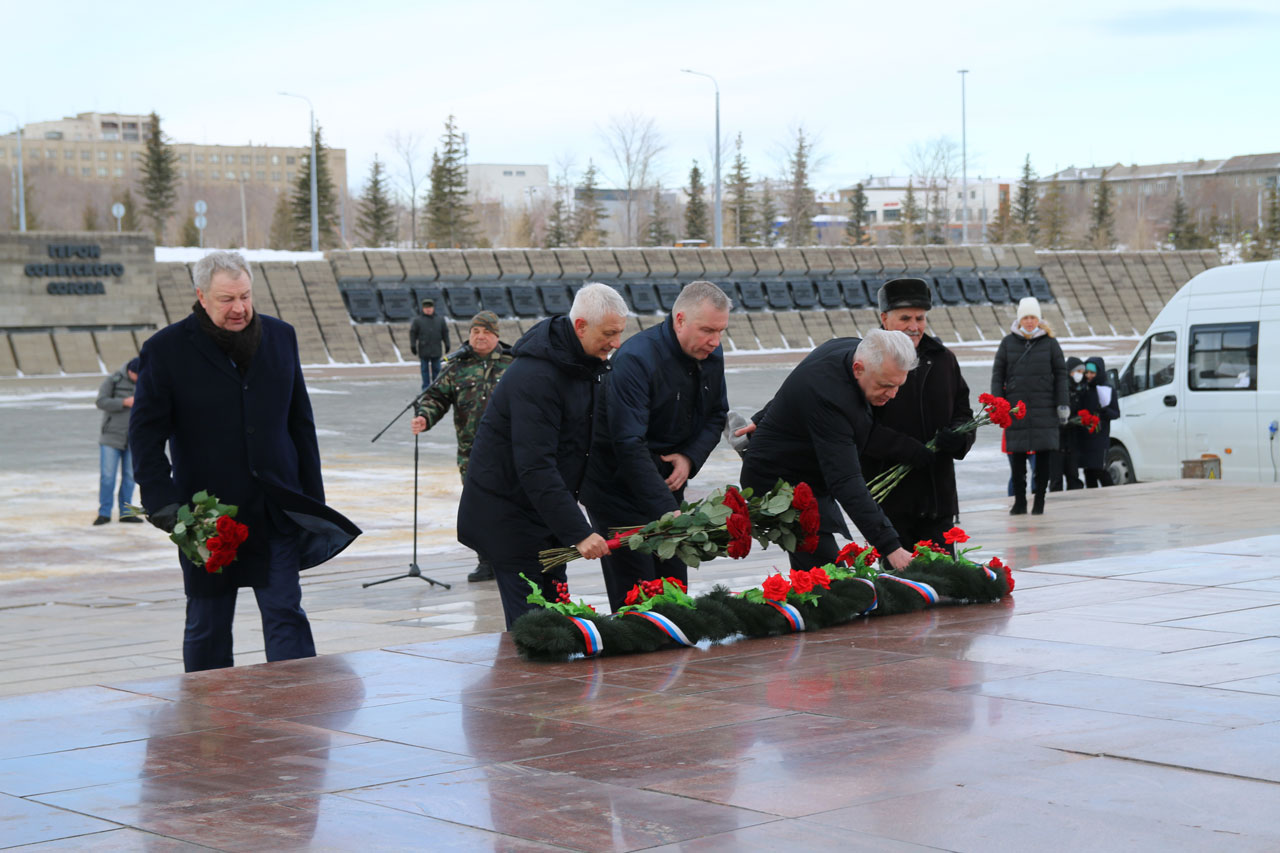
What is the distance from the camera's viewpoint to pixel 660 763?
4.46 meters

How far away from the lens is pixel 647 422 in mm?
6445

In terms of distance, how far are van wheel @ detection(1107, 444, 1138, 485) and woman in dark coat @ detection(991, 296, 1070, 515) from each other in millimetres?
3487

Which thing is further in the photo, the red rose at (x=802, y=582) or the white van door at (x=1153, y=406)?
the white van door at (x=1153, y=406)

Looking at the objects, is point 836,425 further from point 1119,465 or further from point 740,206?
point 740,206

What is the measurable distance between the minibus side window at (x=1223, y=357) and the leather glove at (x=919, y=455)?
8771 mm

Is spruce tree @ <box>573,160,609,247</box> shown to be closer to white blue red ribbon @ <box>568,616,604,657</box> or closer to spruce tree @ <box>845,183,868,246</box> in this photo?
spruce tree @ <box>845,183,868,246</box>

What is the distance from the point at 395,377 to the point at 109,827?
30126 millimetres

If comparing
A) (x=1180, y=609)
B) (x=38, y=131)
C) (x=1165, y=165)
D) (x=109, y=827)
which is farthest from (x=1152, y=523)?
(x=38, y=131)

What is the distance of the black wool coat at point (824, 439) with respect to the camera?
6492 mm

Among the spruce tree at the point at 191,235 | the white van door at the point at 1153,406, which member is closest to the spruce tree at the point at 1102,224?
the spruce tree at the point at 191,235

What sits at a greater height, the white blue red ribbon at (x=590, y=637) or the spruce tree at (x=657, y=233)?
the spruce tree at (x=657, y=233)

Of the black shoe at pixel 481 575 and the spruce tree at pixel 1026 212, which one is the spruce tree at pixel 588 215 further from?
the black shoe at pixel 481 575

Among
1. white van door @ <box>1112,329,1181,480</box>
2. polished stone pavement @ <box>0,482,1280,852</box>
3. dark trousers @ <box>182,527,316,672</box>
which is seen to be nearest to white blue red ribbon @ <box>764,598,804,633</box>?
polished stone pavement @ <box>0,482,1280,852</box>

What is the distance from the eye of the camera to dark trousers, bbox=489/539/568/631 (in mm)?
6191
